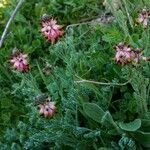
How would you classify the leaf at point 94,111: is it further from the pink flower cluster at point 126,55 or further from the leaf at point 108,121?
the pink flower cluster at point 126,55

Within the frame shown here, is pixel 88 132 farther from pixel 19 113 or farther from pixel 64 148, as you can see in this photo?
pixel 19 113

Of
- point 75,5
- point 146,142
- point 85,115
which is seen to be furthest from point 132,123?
point 75,5

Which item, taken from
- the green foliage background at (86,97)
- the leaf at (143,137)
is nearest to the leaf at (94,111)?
the green foliage background at (86,97)

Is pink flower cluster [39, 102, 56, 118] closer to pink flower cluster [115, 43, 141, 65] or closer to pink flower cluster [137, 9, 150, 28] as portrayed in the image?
pink flower cluster [115, 43, 141, 65]

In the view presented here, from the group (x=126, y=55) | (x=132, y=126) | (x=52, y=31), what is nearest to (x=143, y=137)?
(x=132, y=126)

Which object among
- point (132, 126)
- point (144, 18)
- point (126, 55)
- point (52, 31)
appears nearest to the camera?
point (126, 55)

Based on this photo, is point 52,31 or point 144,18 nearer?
point 52,31

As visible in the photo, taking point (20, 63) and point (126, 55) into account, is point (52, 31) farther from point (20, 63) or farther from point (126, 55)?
point (126, 55)
